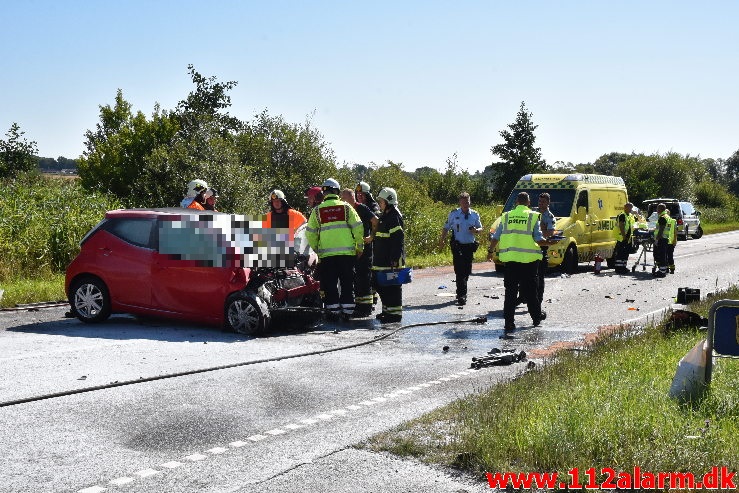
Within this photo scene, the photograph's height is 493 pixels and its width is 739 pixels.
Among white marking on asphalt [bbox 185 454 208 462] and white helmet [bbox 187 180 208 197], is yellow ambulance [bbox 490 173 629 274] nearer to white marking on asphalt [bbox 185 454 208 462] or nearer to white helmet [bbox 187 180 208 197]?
white helmet [bbox 187 180 208 197]

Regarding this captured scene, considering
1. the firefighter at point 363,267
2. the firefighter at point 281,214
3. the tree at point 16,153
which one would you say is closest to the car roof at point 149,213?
the firefighter at point 281,214

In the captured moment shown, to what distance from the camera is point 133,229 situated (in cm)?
1191

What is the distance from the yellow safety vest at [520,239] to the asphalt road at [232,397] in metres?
1.07

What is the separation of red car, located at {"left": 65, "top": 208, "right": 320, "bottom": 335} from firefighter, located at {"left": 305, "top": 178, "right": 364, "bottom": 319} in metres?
0.37

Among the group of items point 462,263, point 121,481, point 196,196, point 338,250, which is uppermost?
point 196,196

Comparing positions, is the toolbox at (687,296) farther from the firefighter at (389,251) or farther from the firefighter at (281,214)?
the firefighter at (281,214)

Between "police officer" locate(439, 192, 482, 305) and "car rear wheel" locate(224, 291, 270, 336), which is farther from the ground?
A: "police officer" locate(439, 192, 482, 305)

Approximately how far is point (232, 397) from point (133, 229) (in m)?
4.96

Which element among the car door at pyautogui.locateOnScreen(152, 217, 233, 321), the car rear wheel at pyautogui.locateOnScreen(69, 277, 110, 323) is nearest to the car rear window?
the car door at pyautogui.locateOnScreen(152, 217, 233, 321)

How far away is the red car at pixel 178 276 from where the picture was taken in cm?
1126

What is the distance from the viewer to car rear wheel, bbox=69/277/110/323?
11.9 metres

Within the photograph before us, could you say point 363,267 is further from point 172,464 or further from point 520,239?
point 172,464

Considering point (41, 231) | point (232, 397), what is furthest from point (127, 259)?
point (41, 231)

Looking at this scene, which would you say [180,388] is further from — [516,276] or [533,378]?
[516,276]
